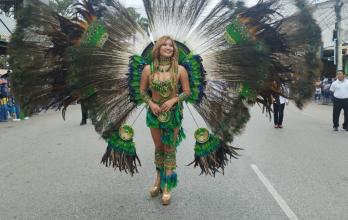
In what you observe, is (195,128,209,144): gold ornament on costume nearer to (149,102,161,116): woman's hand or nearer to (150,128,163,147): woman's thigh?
(150,128,163,147): woman's thigh

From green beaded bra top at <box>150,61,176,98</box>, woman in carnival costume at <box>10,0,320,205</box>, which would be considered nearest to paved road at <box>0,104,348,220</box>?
woman in carnival costume at <box>10,0,320,205</box>

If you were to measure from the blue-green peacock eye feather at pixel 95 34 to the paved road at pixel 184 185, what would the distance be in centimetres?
175

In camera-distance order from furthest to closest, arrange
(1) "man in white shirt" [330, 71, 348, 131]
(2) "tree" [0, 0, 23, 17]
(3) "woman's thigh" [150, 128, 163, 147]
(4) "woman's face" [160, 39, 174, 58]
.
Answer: (1) "man in white shirt" [330, 71, 348, 131], (2) "tree" [0, 0, 23, 17], (3) "woman's thigh" [150, 128, 163, 147], (4) "woman's face" [160, 39, 174, 58]

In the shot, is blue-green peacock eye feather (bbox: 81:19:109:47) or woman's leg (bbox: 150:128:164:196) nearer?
blue-green peacock eye feather (bbox: 81:19:109:47)

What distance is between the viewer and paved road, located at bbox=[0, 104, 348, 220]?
4.82 metres

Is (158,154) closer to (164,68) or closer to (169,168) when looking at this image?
(169,168)

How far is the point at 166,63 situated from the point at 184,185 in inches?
73.6

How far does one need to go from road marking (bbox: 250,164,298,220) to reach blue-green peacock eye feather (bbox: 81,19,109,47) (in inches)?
103

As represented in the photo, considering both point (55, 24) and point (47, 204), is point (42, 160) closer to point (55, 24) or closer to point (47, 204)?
A: point (47, 204)

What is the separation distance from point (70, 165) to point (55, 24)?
10.6ft

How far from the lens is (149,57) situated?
4.98 m

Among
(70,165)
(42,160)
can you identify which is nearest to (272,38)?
(70,165)

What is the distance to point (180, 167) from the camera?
7.17 m

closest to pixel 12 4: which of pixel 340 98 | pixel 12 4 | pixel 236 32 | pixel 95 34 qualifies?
pixel 12 4
